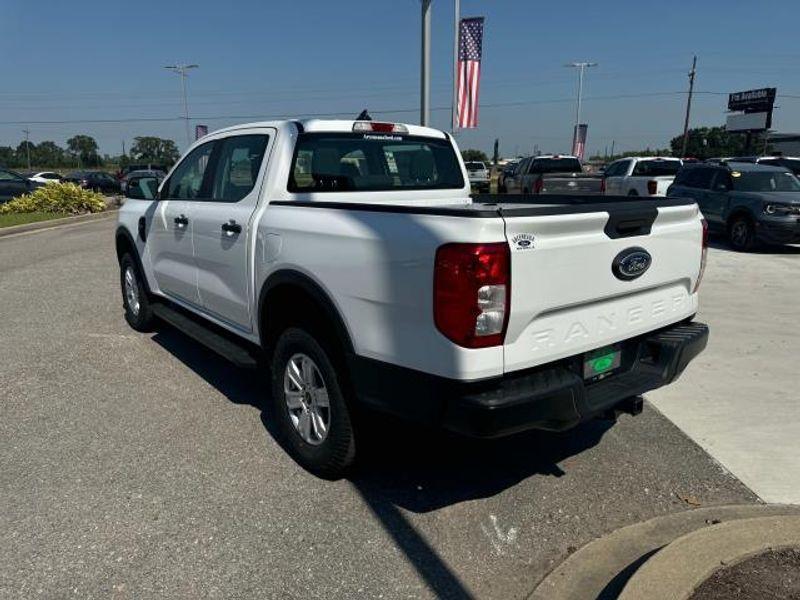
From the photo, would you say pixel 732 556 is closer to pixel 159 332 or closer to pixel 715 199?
pixel 159 332

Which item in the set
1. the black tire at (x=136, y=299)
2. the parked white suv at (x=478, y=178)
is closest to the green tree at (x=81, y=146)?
the parked white suv at (x=478, y=178)

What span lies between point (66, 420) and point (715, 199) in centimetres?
1250

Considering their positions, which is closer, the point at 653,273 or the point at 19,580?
the point at 19,580

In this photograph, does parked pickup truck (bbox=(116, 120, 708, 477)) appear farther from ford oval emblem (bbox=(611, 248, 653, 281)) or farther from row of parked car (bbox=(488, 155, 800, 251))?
row of parked car (bbox=(488, 155, 800, 251))

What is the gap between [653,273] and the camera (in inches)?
132

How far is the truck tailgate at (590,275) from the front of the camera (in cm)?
273

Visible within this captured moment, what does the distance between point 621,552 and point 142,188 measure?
5103 millimetres

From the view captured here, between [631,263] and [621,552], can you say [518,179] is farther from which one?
[621,552]

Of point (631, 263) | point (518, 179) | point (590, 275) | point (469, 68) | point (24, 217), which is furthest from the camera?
point (518, 179)

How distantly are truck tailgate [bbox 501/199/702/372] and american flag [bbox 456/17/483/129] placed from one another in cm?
1395

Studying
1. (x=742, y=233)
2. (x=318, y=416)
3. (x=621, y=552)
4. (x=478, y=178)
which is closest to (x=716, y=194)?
(x=742, y=233)

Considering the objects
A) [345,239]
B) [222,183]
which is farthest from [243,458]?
[222,183]

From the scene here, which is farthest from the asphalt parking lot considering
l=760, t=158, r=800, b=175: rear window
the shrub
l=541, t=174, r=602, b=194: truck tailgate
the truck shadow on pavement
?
the shrub

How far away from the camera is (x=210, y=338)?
184 inches
